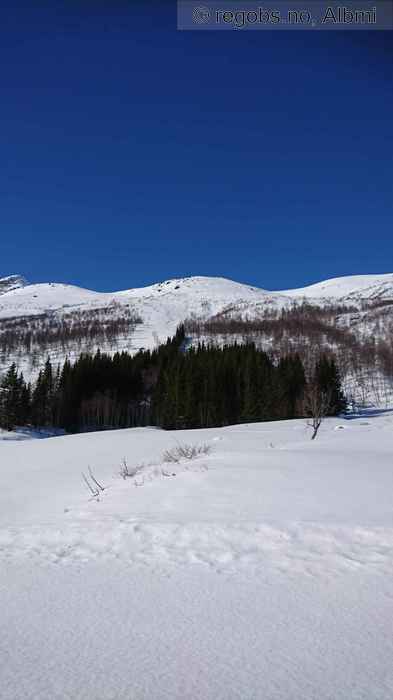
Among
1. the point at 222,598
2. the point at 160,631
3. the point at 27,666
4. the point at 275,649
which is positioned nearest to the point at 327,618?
the point at 275,649

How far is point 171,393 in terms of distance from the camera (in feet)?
207

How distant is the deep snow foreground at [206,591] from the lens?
3062mm

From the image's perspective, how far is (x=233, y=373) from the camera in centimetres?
6788

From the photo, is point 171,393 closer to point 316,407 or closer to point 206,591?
point 316,407

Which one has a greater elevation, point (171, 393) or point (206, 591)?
point (171, 393)

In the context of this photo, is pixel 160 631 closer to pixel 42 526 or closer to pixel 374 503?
pixel 42 526

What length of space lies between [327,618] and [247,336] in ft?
588

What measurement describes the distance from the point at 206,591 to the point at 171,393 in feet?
193

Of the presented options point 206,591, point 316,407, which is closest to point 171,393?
point 316,407

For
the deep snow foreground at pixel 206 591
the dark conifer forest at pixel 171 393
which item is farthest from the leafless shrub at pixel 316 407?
the deep snow foreground at pixel 206 591

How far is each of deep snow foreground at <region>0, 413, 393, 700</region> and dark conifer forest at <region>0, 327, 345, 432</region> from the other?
2020 inches

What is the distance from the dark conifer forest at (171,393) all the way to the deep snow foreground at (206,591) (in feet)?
168

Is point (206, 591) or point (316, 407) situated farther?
point (316, 407)

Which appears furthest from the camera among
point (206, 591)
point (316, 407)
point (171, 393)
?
point (171, 393)
